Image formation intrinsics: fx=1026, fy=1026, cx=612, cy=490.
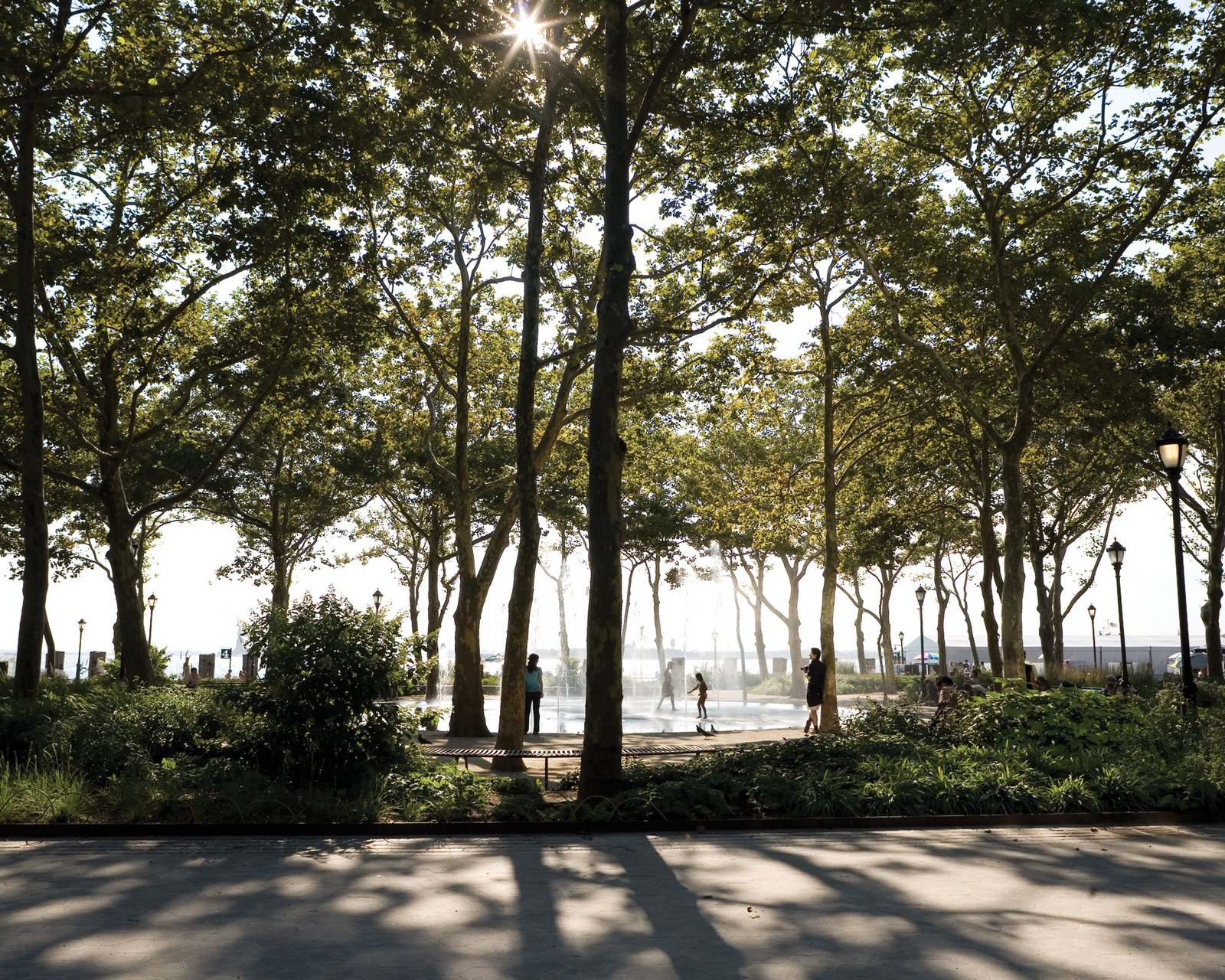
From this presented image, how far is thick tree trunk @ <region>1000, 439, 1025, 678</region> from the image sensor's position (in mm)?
20328

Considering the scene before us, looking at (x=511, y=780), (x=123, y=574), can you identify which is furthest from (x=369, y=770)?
(x=123, y=574)

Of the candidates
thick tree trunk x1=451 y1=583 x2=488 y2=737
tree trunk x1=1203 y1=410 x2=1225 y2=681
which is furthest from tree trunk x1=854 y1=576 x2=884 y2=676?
thick tree trunk x1=451 y1=583 x2=488 y2=737

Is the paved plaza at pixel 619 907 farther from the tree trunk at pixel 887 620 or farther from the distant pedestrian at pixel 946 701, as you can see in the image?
the tree trunk at pixel 887 620

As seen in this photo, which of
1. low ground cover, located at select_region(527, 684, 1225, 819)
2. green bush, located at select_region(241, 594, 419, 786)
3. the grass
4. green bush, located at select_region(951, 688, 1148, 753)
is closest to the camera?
the grass

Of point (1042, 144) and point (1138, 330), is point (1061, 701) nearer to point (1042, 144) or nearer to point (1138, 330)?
point (1138, 330)

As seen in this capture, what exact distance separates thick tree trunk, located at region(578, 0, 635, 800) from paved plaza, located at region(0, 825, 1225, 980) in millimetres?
1805

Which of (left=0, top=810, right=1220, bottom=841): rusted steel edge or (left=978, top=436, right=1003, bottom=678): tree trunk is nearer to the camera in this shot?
(left=0, top=810, right=1220, bottom=841): rusted steel edge

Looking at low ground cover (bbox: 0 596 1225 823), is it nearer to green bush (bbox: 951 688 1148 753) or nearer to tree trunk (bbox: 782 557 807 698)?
green bush (bbox: 951 688 1148 753)

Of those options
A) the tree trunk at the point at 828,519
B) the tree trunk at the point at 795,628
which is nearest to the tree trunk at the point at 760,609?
the tree trunk at the point at 795,628

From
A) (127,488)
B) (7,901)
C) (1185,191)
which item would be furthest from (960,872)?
(127,488)

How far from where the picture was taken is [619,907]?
21.7ft

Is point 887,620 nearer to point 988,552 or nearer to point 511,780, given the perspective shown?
point 988,552

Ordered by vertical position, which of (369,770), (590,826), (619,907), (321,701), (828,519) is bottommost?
(590,826)

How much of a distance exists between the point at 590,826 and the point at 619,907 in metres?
3.15
